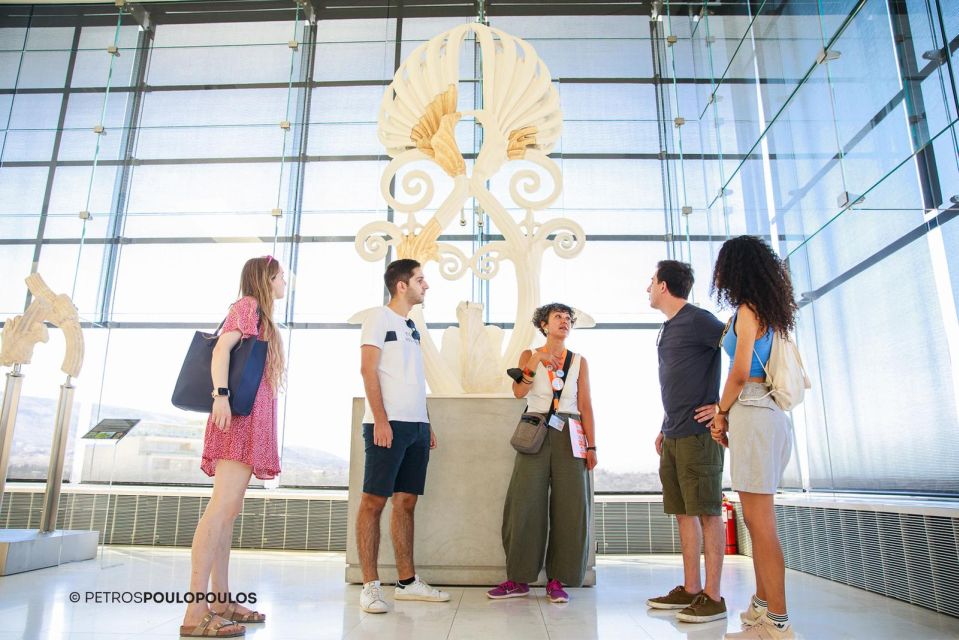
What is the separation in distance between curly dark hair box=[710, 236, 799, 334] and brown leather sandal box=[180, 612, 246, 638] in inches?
69.4

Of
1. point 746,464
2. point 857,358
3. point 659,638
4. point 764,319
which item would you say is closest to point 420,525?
point 659,638

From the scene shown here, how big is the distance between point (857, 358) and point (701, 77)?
3291 millimetres

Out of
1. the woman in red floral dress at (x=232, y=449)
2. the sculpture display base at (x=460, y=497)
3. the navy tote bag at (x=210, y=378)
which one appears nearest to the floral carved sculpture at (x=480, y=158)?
the sculpture display base at (x=460, y=497)

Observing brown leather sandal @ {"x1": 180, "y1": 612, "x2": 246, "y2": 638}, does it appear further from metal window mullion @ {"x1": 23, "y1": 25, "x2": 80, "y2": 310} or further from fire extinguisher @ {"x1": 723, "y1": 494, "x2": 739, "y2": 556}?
metal window mullion @ {"x1": 23, "y1": 25, "x2": 80, "y2": 310}

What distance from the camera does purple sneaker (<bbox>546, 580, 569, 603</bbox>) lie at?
228cm

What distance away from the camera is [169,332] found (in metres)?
5.03

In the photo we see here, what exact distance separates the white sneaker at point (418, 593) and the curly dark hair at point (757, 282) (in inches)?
57.2

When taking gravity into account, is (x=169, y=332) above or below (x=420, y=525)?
above

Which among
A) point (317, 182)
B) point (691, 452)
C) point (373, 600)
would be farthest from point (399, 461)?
point (317, 182)

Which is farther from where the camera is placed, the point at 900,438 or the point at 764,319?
the point at 900,438

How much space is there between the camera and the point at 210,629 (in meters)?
1.69

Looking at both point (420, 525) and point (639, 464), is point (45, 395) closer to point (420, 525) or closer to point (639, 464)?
point (420, 525)

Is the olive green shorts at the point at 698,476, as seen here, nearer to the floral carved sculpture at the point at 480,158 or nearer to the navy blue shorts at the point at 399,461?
the navy blue shorts at the point at 399,461

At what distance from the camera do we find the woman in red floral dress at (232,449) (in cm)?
171
